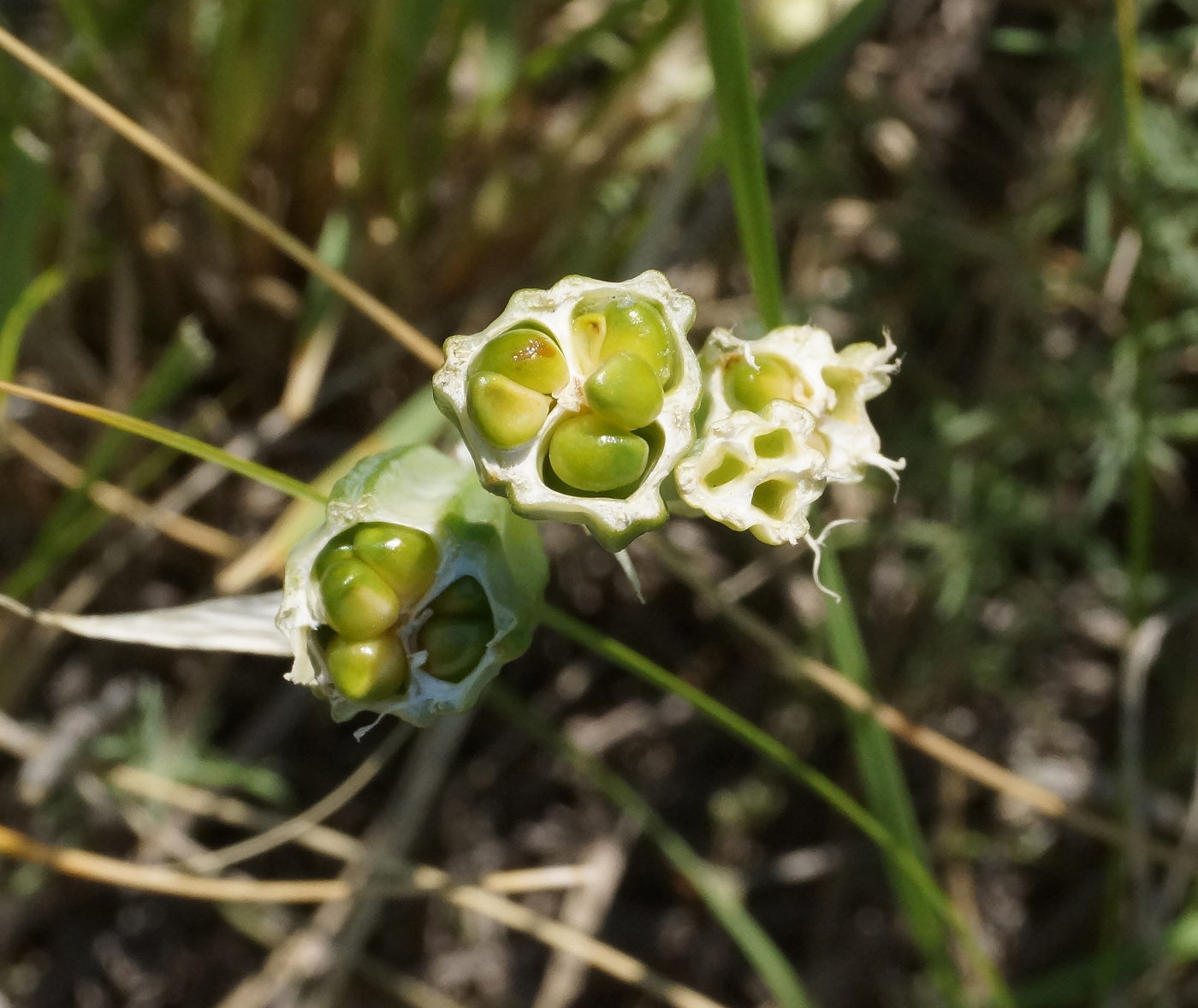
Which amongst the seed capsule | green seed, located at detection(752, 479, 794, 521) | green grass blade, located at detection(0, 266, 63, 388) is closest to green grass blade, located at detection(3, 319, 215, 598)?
green grass blade, located at detection(0, 266, 63, 388)

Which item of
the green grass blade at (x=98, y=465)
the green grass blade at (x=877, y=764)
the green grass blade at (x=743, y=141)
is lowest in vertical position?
the green grass blade at (x=877, y=764)

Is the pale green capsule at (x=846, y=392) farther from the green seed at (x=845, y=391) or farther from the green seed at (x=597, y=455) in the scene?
the green seed at (x=597, y=455)

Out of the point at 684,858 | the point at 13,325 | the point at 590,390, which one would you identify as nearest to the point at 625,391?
the point at 590,390

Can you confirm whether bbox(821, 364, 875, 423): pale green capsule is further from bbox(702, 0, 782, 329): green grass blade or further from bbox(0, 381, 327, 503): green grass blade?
bbox(0, 381, 327, 503): green grass blade

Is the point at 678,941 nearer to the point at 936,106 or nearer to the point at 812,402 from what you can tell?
the point at 812,402

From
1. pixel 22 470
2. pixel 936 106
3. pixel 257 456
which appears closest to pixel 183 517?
pixel 257 456

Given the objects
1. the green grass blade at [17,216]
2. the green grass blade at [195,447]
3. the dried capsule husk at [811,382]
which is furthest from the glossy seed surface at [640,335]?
the green grass blade at [17,216]
